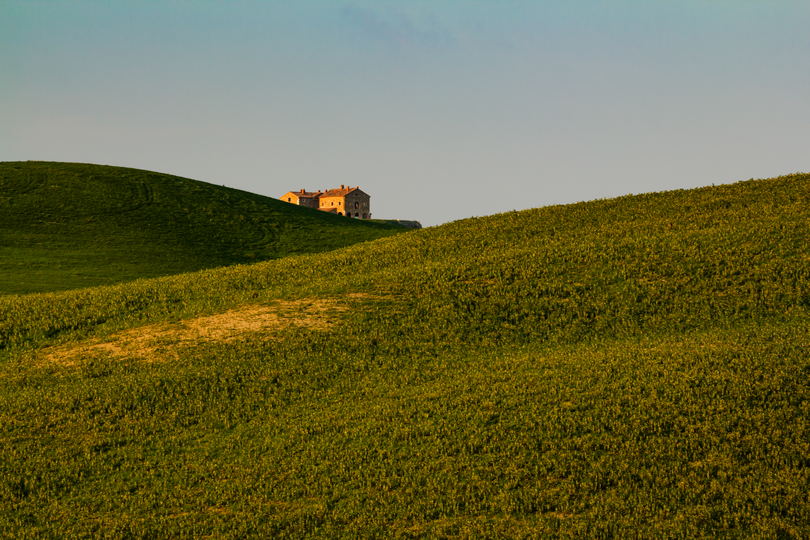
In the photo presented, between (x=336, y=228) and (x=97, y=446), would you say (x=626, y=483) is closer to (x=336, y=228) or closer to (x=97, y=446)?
(x=97, y=446)

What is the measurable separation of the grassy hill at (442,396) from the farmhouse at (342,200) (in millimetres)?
150037

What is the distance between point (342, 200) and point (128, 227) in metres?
115

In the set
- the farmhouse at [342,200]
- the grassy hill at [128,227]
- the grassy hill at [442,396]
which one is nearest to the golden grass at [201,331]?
the grassy hill at [442,396]

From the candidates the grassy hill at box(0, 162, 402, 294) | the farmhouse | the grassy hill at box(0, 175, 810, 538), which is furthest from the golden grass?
the farmhouse

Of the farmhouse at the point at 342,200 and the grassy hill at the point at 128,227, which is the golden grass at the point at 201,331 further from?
the farmhouse at the point at 342,200

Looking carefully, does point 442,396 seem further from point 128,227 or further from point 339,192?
point 339,192

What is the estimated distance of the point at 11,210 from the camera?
76.0m

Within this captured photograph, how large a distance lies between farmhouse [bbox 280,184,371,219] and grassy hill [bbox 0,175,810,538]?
150 metres

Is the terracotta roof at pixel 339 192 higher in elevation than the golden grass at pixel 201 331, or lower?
higher

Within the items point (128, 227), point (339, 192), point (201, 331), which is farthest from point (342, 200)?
point (201, 331)

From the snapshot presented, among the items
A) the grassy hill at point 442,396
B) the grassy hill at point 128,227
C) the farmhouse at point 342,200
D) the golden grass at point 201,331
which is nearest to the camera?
the grassy hill at point 442,396

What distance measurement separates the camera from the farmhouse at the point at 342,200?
18962cm

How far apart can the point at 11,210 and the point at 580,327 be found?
7071 centimetres

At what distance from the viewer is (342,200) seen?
189000 millimetres
